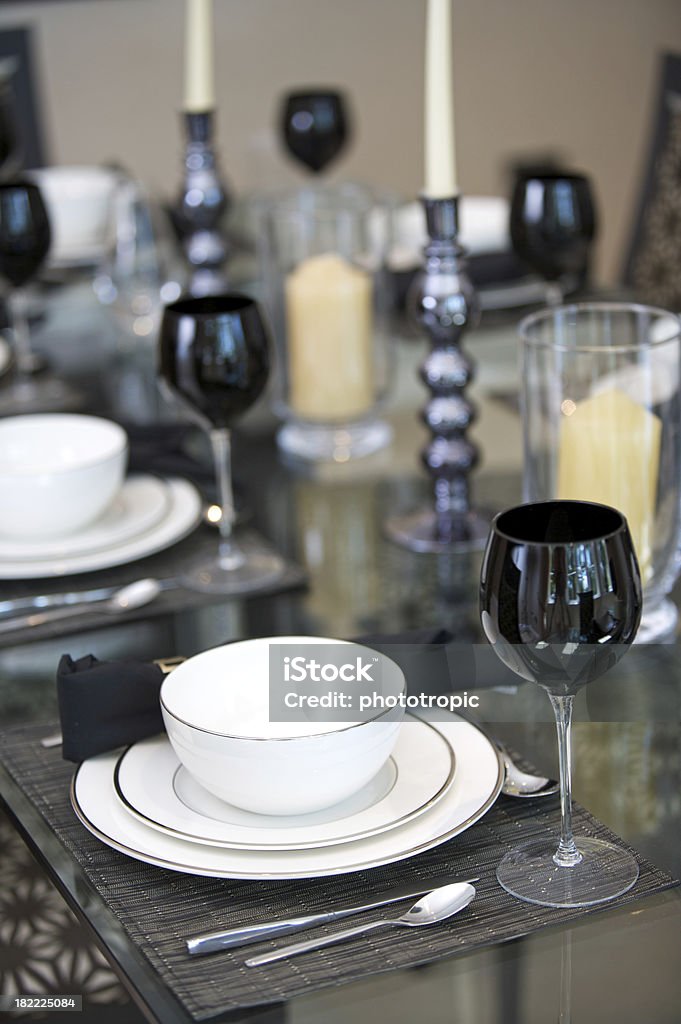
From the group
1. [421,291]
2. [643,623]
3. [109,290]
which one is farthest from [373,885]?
[109,290]

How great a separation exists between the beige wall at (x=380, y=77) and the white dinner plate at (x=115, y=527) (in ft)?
7.01

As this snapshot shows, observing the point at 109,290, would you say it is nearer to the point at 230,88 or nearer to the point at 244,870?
the point at 244,870

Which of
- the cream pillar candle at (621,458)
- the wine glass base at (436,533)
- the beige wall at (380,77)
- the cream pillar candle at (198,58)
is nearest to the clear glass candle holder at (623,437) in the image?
the cream pillar candle at (621,458)

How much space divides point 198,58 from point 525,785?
96 centimetres

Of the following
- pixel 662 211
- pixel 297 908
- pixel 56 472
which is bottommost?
pixel 297 908

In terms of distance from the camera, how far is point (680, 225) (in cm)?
198

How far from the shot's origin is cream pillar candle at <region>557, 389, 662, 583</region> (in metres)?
0.94

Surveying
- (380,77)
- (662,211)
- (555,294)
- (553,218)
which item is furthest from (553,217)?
(380,77)

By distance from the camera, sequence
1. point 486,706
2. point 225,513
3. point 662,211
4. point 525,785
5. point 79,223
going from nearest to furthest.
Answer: point 525,785, point 486,706, point 225,513, point 79,223, point 662,211

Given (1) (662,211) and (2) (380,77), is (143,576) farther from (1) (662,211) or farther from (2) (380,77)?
(2) (380,77)

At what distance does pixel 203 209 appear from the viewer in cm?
153

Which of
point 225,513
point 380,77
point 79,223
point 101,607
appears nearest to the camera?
point 101,607

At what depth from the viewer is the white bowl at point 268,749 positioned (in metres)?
0.64

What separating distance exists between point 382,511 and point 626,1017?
0.66 metres
